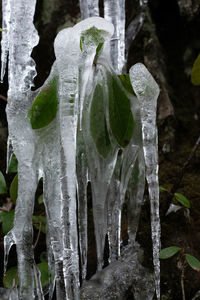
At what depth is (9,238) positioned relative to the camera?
96 cm

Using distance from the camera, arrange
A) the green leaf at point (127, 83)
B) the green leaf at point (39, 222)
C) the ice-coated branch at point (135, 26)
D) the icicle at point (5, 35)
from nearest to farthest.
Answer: the green leaf at point (127, 83) < the icicle at point (5, 35) < the green leaf at point (39, 222) < the ice-coated branch at point (135, 26)

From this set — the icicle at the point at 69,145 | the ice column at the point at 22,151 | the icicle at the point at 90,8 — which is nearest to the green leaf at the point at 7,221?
the ice column at the point at 22,151

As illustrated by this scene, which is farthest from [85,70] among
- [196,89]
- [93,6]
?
[196,89]

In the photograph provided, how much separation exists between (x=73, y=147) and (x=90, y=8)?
25.3 inches

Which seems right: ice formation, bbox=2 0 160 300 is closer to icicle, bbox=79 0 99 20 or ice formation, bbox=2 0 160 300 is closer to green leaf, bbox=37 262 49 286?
green leaf, bbox=37 262 49 286

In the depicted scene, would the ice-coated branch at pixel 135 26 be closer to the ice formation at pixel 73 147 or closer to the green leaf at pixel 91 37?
the ice formation at pixel 73 147

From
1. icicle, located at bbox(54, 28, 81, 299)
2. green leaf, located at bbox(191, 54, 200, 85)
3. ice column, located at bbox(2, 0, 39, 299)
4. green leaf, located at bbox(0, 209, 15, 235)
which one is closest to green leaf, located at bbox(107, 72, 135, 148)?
icicle, located at bbox(54, 28, 81, 299)

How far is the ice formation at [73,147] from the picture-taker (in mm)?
795

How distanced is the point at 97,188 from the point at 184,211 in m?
0.61

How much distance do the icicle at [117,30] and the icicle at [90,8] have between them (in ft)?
0.13

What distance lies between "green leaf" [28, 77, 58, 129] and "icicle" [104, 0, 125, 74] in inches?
14.4

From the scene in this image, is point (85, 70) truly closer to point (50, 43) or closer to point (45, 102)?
point (45, 102)

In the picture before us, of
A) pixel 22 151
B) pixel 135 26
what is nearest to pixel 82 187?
pixel 22 151

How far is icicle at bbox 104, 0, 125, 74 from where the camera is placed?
1.14 m
